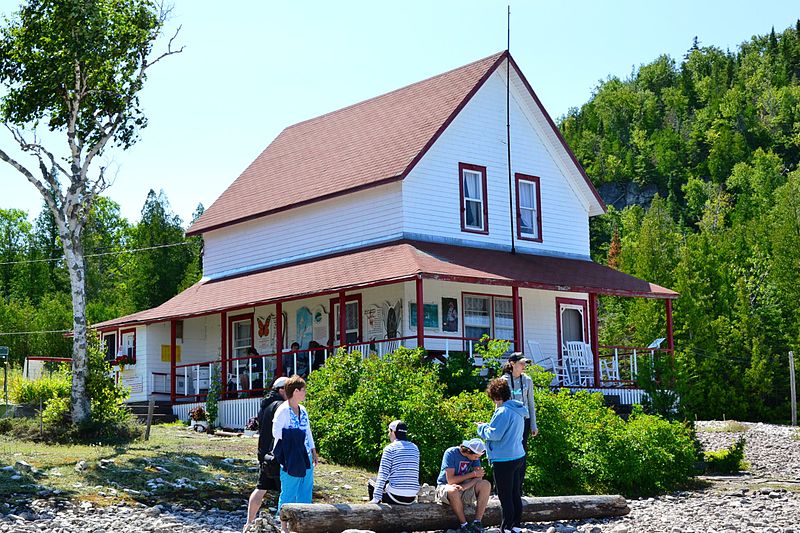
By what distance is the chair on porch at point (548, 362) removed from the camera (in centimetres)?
2792

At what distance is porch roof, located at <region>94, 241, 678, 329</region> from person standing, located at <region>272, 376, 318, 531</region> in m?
11.2

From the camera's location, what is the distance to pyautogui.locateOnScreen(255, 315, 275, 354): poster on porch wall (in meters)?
29.7

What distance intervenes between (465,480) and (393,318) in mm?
13482

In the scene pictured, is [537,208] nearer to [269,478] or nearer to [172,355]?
[172,355]

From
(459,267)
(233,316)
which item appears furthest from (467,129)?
(233,316)

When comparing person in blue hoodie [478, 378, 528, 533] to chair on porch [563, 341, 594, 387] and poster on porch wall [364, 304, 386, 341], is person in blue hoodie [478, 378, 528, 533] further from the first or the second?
chair on porch [563, 341, 594, 387]

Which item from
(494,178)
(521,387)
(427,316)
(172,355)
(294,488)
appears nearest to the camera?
(294,488)

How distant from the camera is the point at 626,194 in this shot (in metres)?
126

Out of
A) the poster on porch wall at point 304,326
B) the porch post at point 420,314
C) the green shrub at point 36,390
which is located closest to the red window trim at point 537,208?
the poster on porch wall at point 304,326

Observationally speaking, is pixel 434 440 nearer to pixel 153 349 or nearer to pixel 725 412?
pixel 153 349

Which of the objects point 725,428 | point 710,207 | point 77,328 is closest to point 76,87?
point 77,328

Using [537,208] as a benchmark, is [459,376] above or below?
below

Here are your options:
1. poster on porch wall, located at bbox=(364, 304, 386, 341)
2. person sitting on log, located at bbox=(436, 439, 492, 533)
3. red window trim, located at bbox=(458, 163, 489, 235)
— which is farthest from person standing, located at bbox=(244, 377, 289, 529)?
red window trim, located at bbox=(458, 163, 489, 235)

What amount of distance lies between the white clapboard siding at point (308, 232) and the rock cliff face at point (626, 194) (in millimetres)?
95658
